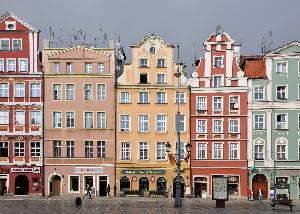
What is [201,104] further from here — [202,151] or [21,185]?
[21,185]

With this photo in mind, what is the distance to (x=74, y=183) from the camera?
7138cm

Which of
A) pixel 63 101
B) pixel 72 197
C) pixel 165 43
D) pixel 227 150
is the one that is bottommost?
pixel 72 197

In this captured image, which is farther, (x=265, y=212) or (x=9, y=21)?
(x=9, y=21)

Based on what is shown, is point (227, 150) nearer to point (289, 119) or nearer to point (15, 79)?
point (289, 119)

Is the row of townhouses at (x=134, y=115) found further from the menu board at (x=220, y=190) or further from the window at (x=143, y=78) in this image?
the menu board at (x=220, y=190)

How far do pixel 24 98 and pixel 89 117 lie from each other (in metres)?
6.56

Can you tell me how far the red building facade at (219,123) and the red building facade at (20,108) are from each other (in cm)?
1520

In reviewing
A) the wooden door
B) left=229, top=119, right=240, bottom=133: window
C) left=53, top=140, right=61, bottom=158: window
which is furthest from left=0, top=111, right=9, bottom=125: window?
left=229, top=119, right=240, bottom=133: window

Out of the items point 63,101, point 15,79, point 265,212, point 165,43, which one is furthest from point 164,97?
point 265,212

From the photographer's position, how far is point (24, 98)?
70.9 metres

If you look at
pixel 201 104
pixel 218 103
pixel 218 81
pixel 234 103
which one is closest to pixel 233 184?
pixel 234 103

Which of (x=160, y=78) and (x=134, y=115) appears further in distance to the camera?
(x=160, y=78)

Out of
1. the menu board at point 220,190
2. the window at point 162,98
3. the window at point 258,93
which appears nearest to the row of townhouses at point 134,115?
the window at point 258,93

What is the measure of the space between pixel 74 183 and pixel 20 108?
900cm
